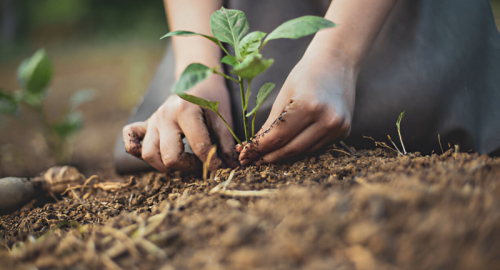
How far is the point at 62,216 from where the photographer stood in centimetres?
77

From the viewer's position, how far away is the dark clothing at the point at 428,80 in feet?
3.12

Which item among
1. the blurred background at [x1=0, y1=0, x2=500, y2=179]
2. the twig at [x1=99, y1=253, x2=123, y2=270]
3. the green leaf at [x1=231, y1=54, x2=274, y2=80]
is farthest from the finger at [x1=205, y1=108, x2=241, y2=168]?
the blurred background at [x1=0, y1=0, x2=500, y2=179]

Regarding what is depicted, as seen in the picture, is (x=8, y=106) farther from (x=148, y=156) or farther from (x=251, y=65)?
(x=251, y=65)

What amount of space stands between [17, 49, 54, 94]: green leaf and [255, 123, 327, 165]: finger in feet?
4.25

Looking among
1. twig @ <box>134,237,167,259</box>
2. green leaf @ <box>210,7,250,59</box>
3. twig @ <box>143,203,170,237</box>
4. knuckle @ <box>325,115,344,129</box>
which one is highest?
green leaf @ <box>210,7,250,59</box>

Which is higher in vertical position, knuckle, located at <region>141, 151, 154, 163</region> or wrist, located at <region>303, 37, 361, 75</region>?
wrist, located at <region>303, 37, 361, 75</region>

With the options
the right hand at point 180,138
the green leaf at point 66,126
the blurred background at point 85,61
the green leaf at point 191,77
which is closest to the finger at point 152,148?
the right hand at point 180,138

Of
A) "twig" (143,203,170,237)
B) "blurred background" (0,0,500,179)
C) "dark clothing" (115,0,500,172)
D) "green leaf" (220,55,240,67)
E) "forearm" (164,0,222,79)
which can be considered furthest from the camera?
"blurred background" (0,0,500,179)

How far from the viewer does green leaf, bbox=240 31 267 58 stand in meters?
0.62

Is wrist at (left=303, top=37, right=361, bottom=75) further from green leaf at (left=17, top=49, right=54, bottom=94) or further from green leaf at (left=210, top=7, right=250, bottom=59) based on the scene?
green leaf at (left=17, top=49, right=54, bottom=94)

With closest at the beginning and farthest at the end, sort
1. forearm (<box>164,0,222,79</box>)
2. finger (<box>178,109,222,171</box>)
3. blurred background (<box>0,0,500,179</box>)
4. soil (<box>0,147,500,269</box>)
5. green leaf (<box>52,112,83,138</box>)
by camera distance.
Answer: soil (<box>0,147,500,269</box>)
finger (<box>178,109,222,171</box>)
forearm (<box>164,0,222,79</box>)
green leaf (<box>52,112,83,138</box>)
blurred background (<box>0,0,500,179</box>)

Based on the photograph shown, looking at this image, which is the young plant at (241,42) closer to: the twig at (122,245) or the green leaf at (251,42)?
the green leaf at (251,42)

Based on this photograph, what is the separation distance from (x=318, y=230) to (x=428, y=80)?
2.78ft

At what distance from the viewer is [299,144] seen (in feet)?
2.44
